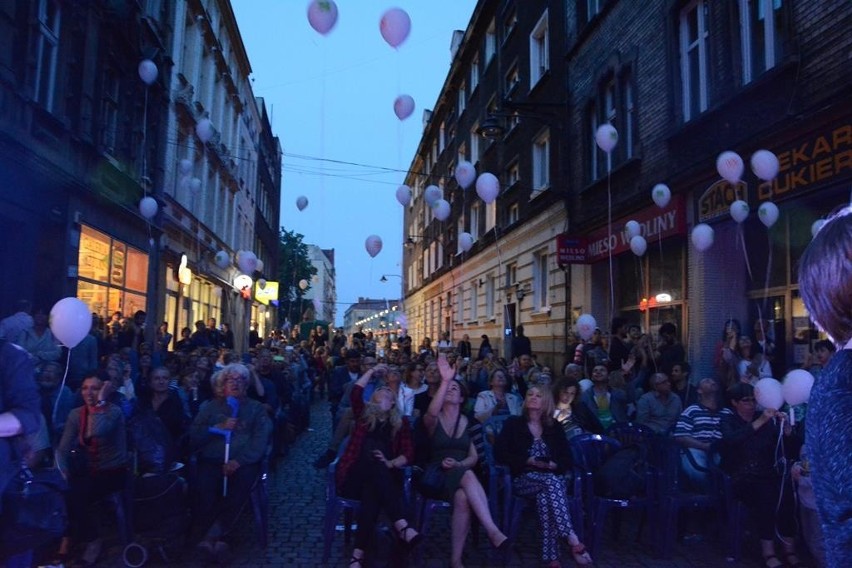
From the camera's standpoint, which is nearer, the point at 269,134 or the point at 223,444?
the point at 223,444

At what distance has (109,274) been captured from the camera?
14727mm

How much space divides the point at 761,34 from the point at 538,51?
1087 cm

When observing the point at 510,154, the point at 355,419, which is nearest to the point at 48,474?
the point at 355,419

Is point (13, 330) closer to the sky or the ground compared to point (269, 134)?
closer to the ground

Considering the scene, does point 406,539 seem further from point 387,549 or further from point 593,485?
point 593,485

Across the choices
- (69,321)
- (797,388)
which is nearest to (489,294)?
(797,388)

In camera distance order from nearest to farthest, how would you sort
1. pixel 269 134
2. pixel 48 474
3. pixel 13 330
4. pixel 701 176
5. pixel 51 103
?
pixel 48 474 → pixel 13 330 → pixel 701 176 → pixel 51 103 → pixel 269 134

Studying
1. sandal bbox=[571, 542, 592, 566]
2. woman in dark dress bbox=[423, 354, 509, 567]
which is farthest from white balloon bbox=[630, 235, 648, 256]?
sandal bbox=[571, 542, 592, 566]

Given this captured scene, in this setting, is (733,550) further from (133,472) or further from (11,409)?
(11,409)

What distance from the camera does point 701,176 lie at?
10891 mm

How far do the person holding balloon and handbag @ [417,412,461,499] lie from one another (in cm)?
245

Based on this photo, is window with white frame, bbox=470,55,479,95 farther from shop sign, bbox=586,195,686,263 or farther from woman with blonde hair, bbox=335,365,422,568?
woman with blonde hair, bbox=335,365,422,568

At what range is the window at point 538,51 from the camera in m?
18.9

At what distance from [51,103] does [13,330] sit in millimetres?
4950
